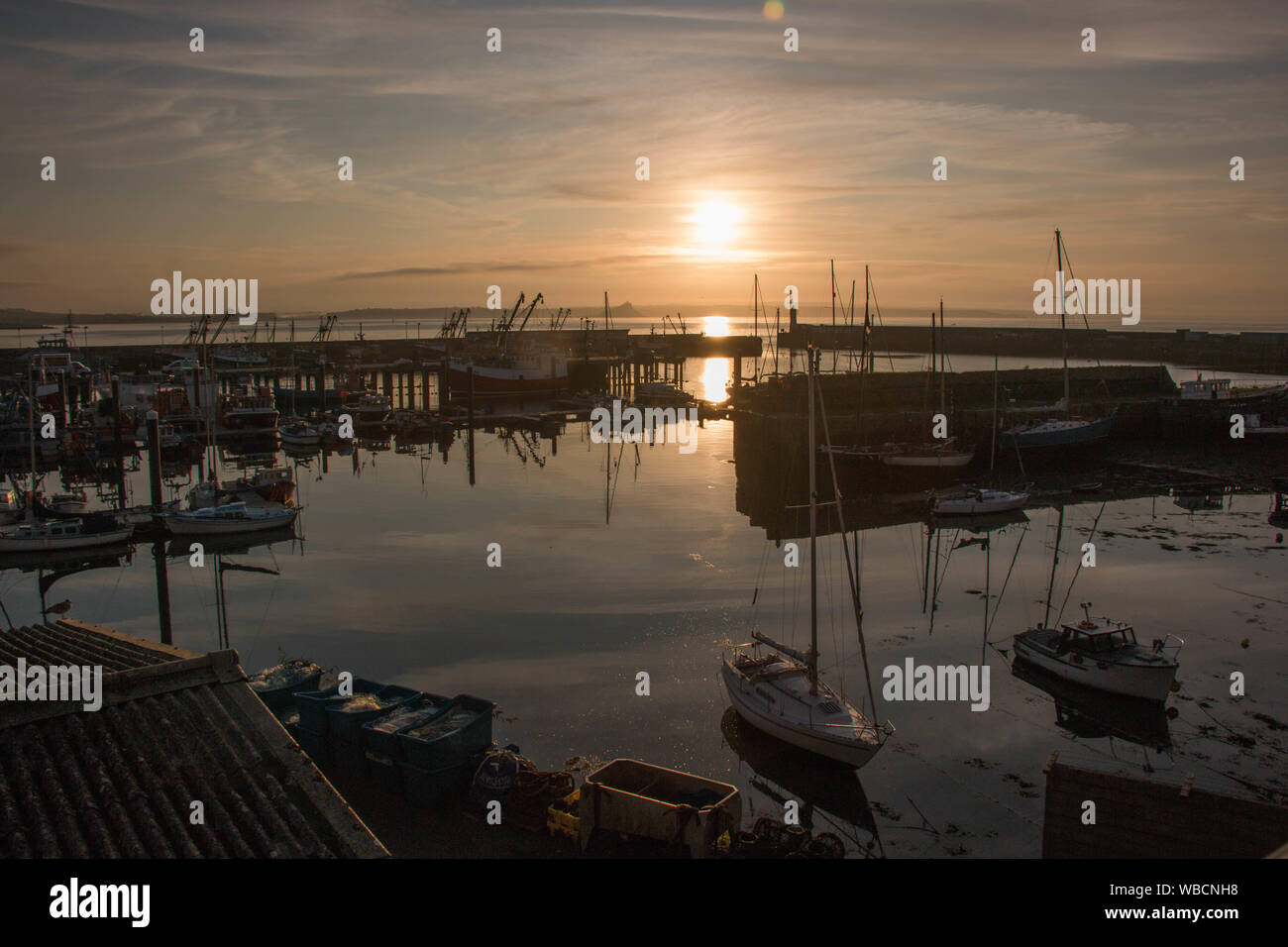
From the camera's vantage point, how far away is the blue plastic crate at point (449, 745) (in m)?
10.4

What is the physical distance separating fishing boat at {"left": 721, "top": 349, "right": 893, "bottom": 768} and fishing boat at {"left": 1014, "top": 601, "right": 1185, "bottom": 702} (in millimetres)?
3801

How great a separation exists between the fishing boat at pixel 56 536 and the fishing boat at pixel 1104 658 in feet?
76.6

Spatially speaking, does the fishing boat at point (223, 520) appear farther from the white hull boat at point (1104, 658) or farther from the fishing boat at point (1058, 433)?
the fishing boat at point (1058, 433)

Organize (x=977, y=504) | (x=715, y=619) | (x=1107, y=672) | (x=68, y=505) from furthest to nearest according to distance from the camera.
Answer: (x=977, y=504) < (x=68, y=505) < (x=715, y=619) < (x=1107, y=672)

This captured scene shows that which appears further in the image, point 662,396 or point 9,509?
point 662,396

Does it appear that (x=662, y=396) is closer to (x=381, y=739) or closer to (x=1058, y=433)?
(x=1058, y=433)

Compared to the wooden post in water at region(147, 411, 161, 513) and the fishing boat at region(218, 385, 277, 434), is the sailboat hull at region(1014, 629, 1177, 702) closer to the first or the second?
the wooden post in water at region(147, 411, 161, 513)

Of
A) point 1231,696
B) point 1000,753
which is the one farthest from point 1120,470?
point 1000,753

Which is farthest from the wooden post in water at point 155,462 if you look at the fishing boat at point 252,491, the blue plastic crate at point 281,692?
the blue plastic crate at point 281,692

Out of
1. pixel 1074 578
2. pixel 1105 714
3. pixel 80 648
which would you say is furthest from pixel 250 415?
pixel 1105 714

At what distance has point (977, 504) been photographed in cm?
2819

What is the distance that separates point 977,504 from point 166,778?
26197 mm

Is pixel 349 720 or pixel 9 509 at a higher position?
pixel 9 509
